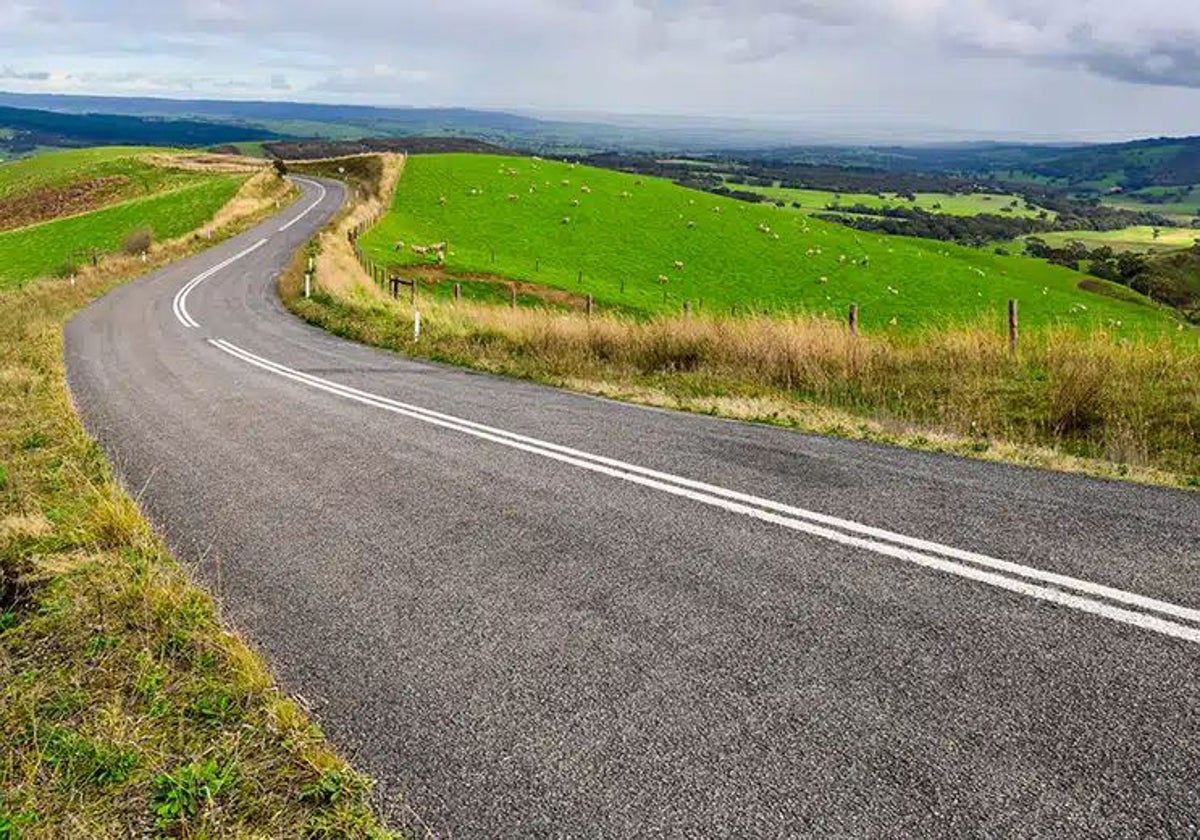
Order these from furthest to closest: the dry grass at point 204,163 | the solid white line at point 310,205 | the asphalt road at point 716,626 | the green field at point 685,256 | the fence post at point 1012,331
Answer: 1. the dry grass at point 204,163
2. the solid white line at point 310,205
3. the green field at point 685,256
4. the fence post at point 1012,331
5. the asphalt road at point 716,626

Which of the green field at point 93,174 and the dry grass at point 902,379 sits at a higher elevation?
the green field at point 93,174

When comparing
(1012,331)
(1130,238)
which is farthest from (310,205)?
(1130,238)

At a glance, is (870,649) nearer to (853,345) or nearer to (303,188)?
(853,345)

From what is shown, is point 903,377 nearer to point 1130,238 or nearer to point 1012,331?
point 1012,331

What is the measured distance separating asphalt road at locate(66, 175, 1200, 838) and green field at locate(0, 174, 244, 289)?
161ft

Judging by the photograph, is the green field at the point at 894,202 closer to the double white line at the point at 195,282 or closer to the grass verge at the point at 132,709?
the double white line at the point at 195,282

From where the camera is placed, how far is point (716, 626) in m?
4.80

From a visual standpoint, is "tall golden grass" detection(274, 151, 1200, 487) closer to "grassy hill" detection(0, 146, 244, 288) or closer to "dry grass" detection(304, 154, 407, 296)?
"dry grass" detection(304, 154, 407, 296)

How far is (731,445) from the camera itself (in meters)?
8.87

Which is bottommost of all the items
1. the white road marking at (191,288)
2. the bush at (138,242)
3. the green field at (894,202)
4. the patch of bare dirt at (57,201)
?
the white road marking at (191,288)

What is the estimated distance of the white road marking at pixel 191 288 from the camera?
2465cm

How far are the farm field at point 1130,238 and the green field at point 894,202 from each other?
18.2m

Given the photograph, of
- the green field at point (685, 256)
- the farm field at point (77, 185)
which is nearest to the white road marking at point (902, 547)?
the green field at point (685, 256)

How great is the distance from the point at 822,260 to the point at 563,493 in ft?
174
